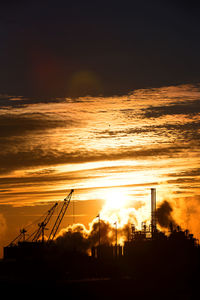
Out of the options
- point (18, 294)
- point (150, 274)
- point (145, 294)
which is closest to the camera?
point (18, 294)

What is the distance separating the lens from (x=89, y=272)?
194m

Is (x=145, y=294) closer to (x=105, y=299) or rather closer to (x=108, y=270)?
(x=105, y=299)

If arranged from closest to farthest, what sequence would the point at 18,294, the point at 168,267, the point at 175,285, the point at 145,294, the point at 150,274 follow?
1. the point at 18,294
2. the point at 145,294
3. the point at 175,285
4. the point at 150,274
5. the point at 168,267

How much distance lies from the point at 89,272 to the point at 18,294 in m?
72.6

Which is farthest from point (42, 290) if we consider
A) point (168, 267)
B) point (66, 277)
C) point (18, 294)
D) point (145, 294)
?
point (168, 267)

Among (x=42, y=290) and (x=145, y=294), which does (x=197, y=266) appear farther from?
(x=42, y=290)

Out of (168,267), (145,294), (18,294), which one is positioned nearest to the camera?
(18,294)

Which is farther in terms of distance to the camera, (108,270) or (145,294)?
(108,270)

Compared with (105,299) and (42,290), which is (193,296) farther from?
(42,290)

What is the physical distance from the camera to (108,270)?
194 m

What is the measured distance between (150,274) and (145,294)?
5319 centimetres

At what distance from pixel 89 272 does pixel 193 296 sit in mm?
66667

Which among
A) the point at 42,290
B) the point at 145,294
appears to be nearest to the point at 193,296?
the point at 145,294

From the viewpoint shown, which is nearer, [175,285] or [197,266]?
[175,285]
